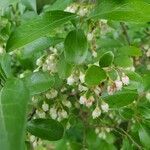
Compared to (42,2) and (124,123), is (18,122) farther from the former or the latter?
(124,123)

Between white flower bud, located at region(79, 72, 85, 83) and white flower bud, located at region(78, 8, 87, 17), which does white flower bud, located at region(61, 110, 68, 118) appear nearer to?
white flower bud, located at region(79, 72, 85, 83)

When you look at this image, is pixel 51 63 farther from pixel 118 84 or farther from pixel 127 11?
pixel 127 11

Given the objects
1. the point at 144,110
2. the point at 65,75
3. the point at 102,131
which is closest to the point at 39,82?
the point at 65,75

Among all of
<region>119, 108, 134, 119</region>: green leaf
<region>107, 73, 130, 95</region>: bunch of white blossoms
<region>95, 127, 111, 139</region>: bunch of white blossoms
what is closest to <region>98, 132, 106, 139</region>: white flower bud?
<region>95, 127, 111, 139</region>: bunch of white blossoms

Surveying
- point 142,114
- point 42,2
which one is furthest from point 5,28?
point 142,114

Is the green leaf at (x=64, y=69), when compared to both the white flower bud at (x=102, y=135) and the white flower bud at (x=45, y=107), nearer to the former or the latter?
the white flower bud at (x=45, y=107)

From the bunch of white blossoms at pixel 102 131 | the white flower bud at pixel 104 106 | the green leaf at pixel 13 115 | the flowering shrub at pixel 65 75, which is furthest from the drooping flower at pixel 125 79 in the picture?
the bunch of white blossoms at pixel 102 131
